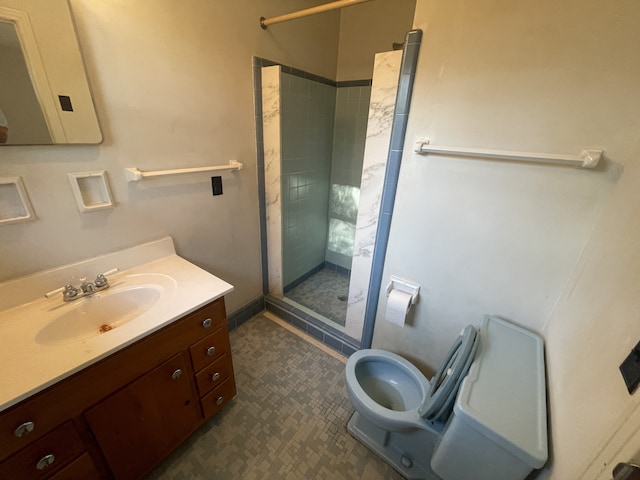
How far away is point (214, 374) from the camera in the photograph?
125cm

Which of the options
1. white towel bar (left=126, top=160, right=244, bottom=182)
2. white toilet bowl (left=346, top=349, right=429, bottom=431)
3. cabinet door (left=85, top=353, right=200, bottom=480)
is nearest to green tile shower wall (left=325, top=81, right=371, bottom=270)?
white towel bar (left=126, top=160, right=244, bottom=182)

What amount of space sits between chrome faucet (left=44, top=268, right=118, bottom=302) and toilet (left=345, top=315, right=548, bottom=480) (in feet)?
4.10

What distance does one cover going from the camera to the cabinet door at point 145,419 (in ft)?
2.96

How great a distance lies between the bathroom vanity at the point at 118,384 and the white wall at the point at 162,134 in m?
0.21

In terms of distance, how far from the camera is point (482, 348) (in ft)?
3.34

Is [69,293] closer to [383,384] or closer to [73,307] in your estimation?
[73,307]

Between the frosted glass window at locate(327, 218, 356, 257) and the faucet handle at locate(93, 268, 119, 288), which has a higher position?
the faucet handle at locate(93, 268, 119, 288)

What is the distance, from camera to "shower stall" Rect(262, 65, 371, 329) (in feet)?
5.84

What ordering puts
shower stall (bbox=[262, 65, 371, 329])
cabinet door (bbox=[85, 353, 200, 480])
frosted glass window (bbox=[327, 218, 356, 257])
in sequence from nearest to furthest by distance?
cabinet door (bbox=[85, 353, 200, 480]) < shower stall (bbox=[262, 65, 371, 329]) < frosted glass window (bbox=[327, 218, 356, 257])

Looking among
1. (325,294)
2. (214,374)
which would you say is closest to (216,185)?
(214,374)

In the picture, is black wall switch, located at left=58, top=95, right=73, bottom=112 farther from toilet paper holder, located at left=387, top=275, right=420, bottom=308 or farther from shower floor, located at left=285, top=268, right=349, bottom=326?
shower floor, located at left=285, top=268, right=349, bottom=326

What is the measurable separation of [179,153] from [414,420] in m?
1.74

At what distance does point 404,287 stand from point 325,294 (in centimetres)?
117

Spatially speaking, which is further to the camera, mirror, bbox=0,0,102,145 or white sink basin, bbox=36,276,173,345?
white sink basin, bbox=36,276,173,345
